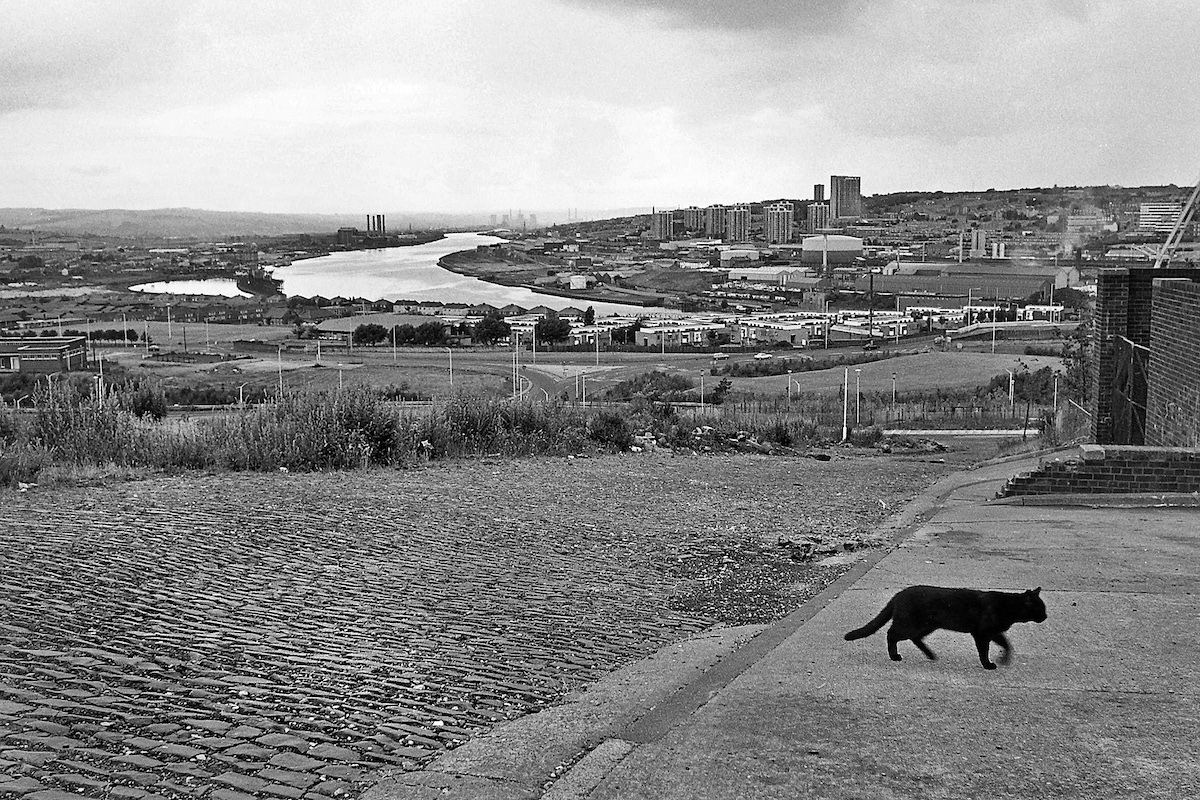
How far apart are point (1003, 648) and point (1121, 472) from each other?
222 inches

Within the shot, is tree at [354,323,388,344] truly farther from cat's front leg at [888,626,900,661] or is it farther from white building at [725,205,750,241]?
white building at [725,205,750,241]

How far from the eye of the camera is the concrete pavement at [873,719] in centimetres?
363

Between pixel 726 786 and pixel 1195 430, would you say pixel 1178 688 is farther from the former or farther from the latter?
pixel 1195 430

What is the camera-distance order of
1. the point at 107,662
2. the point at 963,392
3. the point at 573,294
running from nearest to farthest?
the point at 107,662, the point at 963,392, the point at 573,294

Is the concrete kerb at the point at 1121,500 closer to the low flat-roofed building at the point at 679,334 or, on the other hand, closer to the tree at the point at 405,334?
the low flat-roofed building at the point at 679,334

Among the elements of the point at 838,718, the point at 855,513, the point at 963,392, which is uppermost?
the point at 838,718

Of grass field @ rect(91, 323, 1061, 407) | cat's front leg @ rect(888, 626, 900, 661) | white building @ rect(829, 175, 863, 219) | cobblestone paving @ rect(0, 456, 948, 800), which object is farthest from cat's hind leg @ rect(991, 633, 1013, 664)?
white building @ rect(829, 175, 863, 219)

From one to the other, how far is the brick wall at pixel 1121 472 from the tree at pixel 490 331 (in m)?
59.1

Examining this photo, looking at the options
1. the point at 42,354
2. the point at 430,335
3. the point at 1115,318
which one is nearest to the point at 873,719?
the point at 1115,318

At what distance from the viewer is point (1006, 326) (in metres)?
62.9

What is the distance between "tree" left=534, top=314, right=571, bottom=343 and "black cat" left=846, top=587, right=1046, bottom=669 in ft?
206

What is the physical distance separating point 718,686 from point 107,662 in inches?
106

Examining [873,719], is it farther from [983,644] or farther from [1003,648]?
[1003,648]

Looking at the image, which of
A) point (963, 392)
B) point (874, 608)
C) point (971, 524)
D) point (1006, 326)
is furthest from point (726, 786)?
point (1006, 326)
